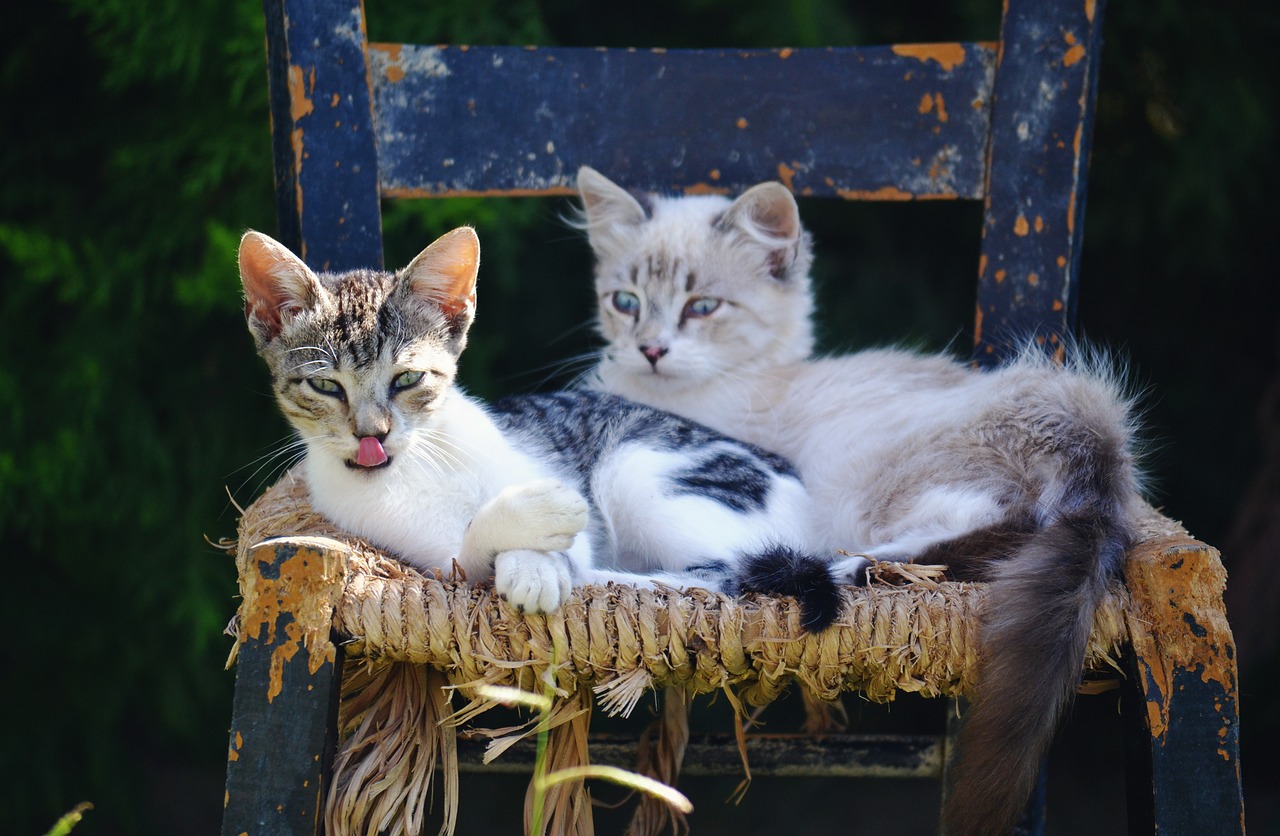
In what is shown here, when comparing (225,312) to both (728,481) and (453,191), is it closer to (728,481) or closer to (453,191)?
(453,191)

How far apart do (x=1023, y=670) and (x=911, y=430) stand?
0.53 metres

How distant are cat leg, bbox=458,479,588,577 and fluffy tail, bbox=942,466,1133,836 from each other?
44 cm

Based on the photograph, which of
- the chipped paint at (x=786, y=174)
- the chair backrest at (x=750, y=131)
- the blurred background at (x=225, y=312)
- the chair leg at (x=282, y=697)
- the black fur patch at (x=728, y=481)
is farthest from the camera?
the blurred background at (x=225, y=312)

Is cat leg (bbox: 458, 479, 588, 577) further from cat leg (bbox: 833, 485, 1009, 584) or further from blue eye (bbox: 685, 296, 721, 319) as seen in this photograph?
blue eye (bbox: 685, 296, 721, 319)

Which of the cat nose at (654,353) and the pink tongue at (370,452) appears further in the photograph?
the cat nose at (654,353)

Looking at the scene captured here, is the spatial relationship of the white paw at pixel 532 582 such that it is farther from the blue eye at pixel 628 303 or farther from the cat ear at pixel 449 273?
the blue eye at pixel 628 303

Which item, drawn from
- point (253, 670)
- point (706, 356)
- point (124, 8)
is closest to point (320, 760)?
point (253, 670)

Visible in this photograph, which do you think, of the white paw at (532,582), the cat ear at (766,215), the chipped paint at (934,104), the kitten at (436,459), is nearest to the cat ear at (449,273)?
the kitten at (436,459)

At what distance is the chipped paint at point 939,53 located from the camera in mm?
1688

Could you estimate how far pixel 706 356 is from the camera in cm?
180

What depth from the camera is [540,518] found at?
1124 millimetres

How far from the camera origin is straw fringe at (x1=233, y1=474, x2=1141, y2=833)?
3.51ft

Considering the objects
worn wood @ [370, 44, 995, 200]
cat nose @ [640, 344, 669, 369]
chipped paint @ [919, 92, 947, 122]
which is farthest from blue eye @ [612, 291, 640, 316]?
chipped paint @ [919, 92, 947, 122]

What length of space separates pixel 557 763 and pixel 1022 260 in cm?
106
